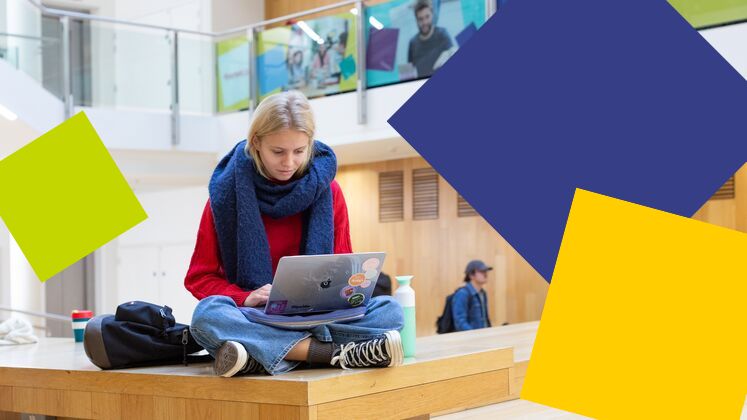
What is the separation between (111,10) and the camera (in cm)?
1038

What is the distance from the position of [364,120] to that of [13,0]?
2.53 metres

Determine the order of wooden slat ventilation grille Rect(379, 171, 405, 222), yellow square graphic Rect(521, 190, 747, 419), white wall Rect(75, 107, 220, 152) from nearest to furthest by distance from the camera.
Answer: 1. yellow square graphic Rect(521, 190, 747, 419)
2. white wall Rect(75, 107, 220, 152)
3. wooden slat ventilation grille Rect(379, 171, 405, 222)

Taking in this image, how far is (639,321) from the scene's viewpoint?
5.14 ft

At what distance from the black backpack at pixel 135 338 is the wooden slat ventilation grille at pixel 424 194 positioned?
228 inches

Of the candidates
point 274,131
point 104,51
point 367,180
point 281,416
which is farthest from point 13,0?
point 281,416

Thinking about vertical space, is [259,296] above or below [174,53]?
below

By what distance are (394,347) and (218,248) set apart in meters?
0.58

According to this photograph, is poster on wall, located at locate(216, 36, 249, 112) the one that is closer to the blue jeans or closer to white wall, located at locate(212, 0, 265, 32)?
white wall, located at locate(212, 0, 265, 32)

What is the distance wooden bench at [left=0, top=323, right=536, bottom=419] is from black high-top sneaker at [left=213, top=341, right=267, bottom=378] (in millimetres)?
22

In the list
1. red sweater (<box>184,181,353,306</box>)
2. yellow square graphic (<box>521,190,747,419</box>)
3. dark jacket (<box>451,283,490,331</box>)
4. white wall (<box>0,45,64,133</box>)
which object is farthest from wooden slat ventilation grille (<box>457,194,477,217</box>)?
yellow square graphic (<box>521,190,747,419</box>)

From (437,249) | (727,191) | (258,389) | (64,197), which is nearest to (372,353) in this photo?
(258,389)

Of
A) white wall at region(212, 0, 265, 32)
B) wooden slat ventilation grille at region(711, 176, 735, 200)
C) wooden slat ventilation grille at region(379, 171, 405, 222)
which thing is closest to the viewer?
wooden slat ventilation grille at region(711, 176, 735, 200)

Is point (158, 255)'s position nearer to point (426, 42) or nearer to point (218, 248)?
point (426, 42)

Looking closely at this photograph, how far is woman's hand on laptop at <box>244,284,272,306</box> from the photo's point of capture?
228 centimetres
